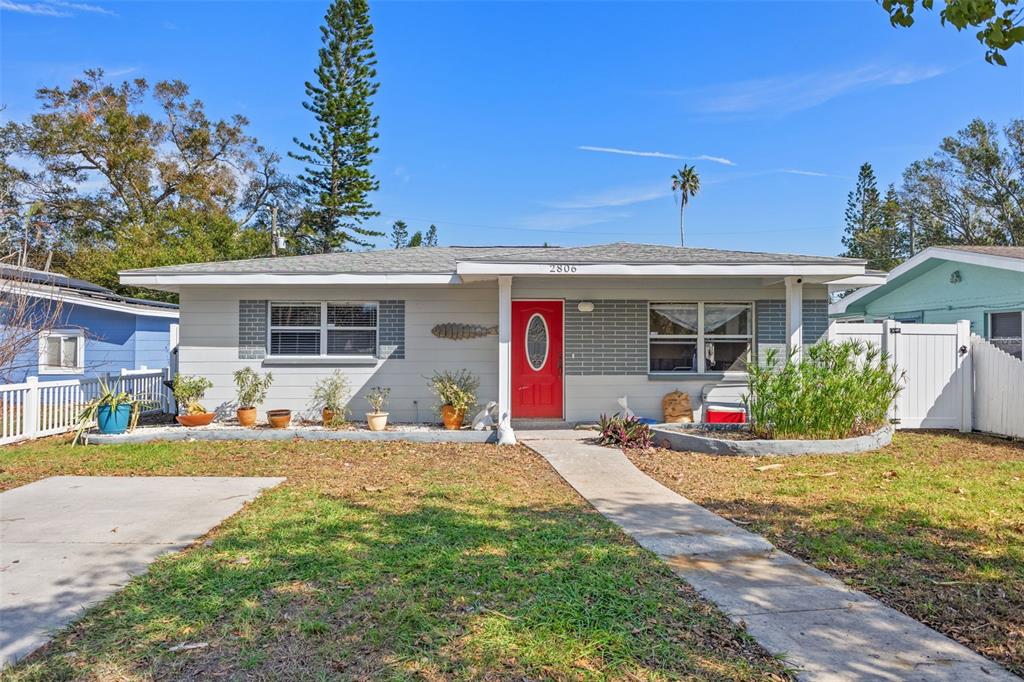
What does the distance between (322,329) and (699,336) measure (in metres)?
6.69

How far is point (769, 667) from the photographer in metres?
2.63

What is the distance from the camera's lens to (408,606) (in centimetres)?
322

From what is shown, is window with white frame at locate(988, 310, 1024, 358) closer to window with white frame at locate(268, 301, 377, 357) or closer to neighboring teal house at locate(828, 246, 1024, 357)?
neighboring teal house at locate(828, 246, 1024, 357)

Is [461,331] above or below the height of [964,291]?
below

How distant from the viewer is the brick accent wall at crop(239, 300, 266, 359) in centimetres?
1009

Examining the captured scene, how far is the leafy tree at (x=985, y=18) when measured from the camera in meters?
2.86

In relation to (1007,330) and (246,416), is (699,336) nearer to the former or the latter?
(1007,330)

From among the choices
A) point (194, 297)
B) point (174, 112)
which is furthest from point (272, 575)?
point (174, 112)

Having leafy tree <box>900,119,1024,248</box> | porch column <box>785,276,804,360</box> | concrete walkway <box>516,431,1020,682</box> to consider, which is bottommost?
concrete walkway <box>516,431,1020,682</box>

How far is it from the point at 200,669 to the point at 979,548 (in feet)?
16.6

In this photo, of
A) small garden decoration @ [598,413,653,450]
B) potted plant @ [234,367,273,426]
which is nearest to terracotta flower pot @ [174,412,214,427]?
potted plant @ [234,367,273,426]

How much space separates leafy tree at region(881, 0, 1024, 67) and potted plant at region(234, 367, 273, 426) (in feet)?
31.2

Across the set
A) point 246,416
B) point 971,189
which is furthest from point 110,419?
point 971,189

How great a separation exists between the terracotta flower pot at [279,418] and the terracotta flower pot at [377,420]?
4.47 ft
